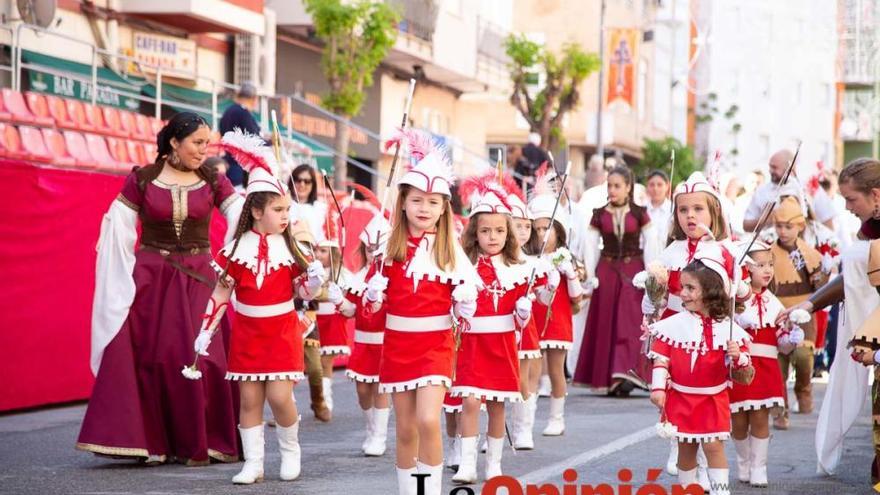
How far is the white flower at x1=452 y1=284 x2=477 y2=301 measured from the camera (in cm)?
807

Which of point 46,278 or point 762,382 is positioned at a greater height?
point 46,278

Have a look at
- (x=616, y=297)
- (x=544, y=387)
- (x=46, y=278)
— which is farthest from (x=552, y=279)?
(x=544, y=387)

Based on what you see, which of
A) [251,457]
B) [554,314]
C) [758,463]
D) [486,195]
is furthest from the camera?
[554,314]

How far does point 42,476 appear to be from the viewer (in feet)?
31.2

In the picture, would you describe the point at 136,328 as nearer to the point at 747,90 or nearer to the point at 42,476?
the point at 42,476

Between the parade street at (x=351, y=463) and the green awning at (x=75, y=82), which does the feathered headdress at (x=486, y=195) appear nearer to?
the parade street at (x=351, y=463)

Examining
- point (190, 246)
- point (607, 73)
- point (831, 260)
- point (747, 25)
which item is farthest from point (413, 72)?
point (747, 25)

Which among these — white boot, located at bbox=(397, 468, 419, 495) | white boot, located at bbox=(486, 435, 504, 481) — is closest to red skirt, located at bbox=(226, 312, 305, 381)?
white boot, located at bbox=(486, 435, 504, 481)

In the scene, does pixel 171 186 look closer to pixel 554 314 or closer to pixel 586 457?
pixel 586 457

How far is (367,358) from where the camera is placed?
11.1 meters

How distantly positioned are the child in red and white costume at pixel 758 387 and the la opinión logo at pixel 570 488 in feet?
2.59

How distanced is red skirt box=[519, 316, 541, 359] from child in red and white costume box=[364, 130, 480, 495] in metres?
2.72

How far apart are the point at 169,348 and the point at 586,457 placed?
8.82 ft

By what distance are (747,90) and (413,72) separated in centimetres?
3363
